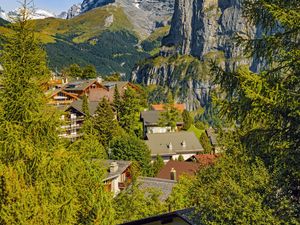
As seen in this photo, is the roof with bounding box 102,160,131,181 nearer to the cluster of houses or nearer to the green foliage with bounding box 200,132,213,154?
the cluster of houses

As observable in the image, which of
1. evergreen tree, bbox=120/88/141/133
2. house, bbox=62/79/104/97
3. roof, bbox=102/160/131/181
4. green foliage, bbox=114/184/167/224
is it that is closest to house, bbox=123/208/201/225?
green foliage, bbox=114/184/167/224

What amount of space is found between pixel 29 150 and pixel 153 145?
167ft

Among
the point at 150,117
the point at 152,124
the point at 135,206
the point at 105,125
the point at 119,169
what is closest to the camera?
the point at 135,206

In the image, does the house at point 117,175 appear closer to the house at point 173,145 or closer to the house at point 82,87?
the house at point 173,145

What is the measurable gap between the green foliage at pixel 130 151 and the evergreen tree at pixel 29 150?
111 ft

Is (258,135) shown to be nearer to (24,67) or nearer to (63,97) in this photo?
(24,67)

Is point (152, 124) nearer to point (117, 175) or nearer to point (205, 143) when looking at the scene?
point (205, 143)

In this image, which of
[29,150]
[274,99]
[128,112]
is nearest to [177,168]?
[128,112]

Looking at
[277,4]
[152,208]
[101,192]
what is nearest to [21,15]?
[101,192]

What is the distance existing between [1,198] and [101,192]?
146 inches

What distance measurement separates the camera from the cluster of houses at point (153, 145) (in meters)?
36.2

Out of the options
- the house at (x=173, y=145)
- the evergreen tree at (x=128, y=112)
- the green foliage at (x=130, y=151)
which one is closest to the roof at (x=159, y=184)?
the green foliage at (x=130, y=151)

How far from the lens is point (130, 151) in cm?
4678

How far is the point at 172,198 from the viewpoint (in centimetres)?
2694
